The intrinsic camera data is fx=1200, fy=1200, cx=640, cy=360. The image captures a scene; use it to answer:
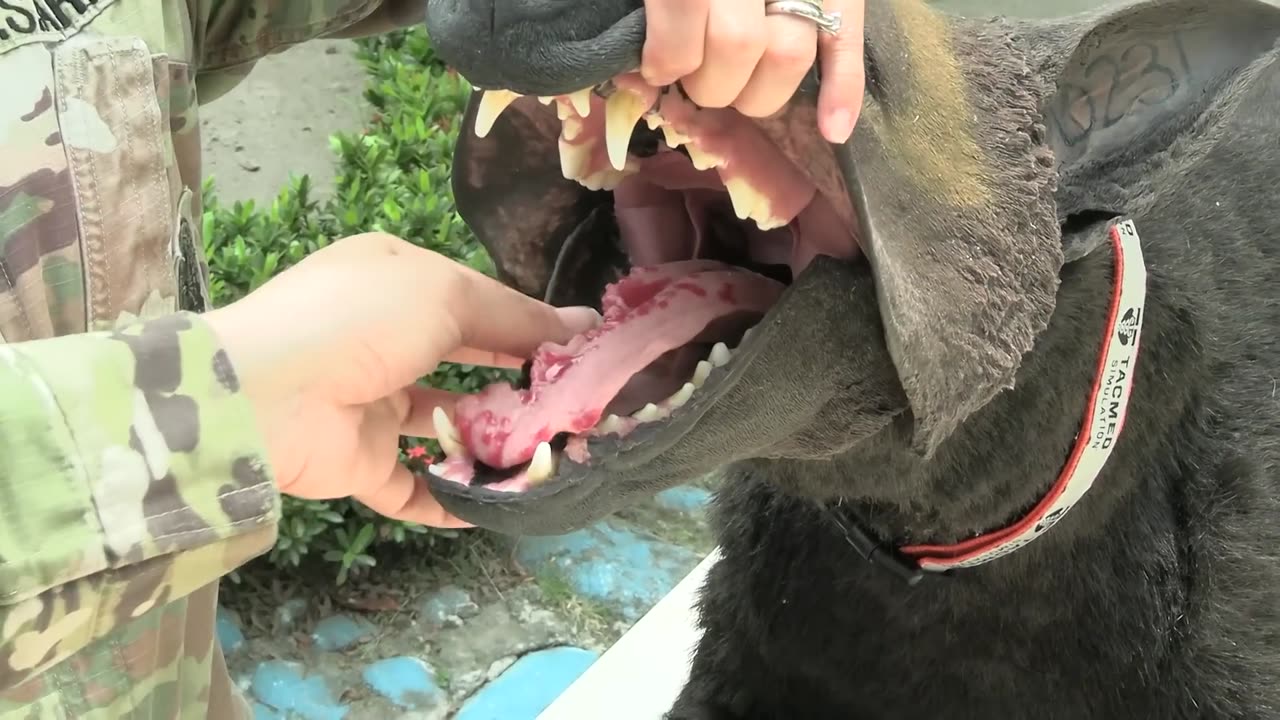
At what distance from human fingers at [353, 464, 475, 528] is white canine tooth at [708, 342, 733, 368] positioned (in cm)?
22

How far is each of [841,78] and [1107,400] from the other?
40 centimetres

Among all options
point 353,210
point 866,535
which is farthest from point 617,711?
point 353,210

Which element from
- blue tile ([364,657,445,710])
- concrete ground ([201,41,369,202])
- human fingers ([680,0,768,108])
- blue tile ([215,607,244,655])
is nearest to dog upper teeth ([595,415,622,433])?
human fingers ([680,0,768,108])

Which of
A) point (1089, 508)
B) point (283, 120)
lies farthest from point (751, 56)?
point (283, 120)

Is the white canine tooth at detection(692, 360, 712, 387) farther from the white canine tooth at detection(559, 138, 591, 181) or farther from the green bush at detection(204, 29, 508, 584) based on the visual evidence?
the green bush at detection(204, 29, 508, 584)

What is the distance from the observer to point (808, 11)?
25.4 inches

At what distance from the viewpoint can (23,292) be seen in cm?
92

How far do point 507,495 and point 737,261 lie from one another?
293 millimetres

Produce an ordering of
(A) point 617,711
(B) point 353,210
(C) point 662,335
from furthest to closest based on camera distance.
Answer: (B) point 353,210, (A) point 617,711, (C) point 662,335

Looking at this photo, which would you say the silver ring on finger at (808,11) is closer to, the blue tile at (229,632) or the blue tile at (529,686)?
the blue tile at (529,686)

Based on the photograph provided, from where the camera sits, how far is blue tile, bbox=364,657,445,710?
187cm

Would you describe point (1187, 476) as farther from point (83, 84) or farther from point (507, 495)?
point (83, 84)

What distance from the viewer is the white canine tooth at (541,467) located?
74cm

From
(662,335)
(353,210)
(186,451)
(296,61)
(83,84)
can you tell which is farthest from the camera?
(296,61)
